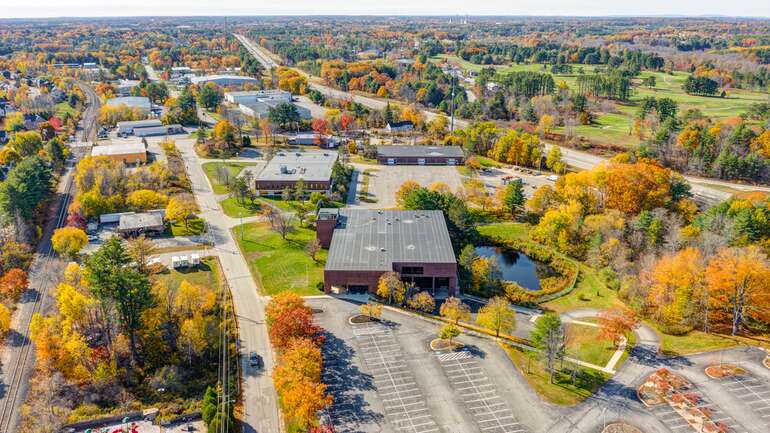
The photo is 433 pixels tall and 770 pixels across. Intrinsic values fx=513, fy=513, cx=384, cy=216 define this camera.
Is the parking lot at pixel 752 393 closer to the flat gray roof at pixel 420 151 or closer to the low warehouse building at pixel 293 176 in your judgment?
the low warehouse building at pixel 293 176

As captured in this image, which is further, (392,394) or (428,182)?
(428,182)

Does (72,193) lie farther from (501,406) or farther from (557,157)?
(557,157)

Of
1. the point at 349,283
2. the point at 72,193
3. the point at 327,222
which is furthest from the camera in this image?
the point at 72,193

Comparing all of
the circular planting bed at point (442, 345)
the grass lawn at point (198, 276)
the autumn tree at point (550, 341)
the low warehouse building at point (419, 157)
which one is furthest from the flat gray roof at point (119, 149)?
the autumn tree at point (550, 341)

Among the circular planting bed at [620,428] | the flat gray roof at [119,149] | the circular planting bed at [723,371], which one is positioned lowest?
the circular planting bed at [620,428]

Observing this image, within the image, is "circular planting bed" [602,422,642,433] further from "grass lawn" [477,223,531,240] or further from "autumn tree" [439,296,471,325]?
"grass lawn" [477,223,531,240]

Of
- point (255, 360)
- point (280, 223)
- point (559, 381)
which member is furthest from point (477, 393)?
point (280, 223)

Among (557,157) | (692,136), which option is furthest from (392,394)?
(692,136)
